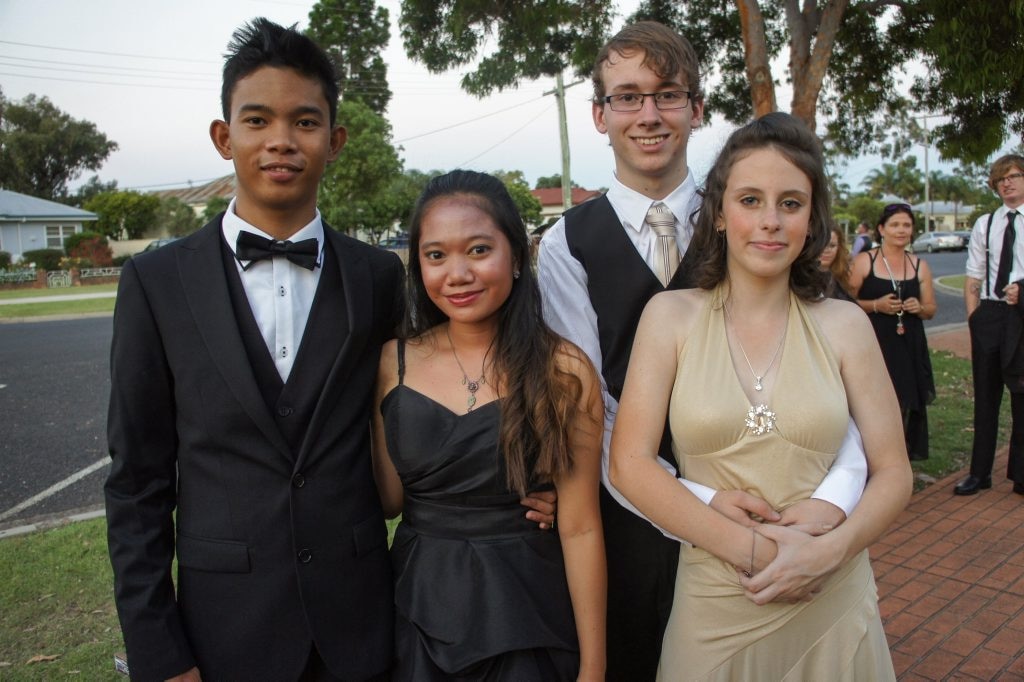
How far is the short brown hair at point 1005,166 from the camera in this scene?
18.4ft

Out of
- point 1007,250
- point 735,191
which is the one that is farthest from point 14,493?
point 1007,250

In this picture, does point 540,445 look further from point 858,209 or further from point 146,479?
point 858,209

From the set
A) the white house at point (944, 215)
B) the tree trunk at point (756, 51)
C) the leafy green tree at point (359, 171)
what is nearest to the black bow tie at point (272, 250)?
the tree trunk at point (756, 51)

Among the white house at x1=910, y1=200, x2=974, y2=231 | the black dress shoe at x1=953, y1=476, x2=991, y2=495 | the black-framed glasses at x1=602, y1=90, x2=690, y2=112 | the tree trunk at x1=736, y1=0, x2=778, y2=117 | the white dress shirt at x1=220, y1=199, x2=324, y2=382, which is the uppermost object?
the white house at x1=910, y1=200, x2=974, y2=231

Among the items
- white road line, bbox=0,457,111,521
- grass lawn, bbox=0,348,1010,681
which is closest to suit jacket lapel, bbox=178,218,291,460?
grass lawn, bbox=0,348,1010,681

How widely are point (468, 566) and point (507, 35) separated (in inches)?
291

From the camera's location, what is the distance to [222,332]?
1.94 metres

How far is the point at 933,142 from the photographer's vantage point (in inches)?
335

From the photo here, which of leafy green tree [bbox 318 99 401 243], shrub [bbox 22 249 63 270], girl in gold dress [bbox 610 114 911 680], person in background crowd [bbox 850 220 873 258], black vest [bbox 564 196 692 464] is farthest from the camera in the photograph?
shrub [bbox 22 249 63 270]

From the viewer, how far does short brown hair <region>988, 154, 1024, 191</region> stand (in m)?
5.62

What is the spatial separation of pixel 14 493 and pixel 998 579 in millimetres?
6569

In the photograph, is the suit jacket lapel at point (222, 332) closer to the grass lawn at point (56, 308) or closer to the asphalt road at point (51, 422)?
the asphalt road at point (51, 422)

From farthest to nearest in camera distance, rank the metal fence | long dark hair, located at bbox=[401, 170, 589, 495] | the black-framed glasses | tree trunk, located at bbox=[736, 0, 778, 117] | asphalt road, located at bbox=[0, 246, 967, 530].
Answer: the metal fence → tree trunk, located at bbox=[736, 0, 778, 117] → asphalt road, located at bbox=[0, 246, 967, 530] → the black-framed glasses → long dark hair, located at bbox=[401, 170, 589, 495]

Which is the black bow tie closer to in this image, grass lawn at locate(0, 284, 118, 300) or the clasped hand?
the clasped hand
